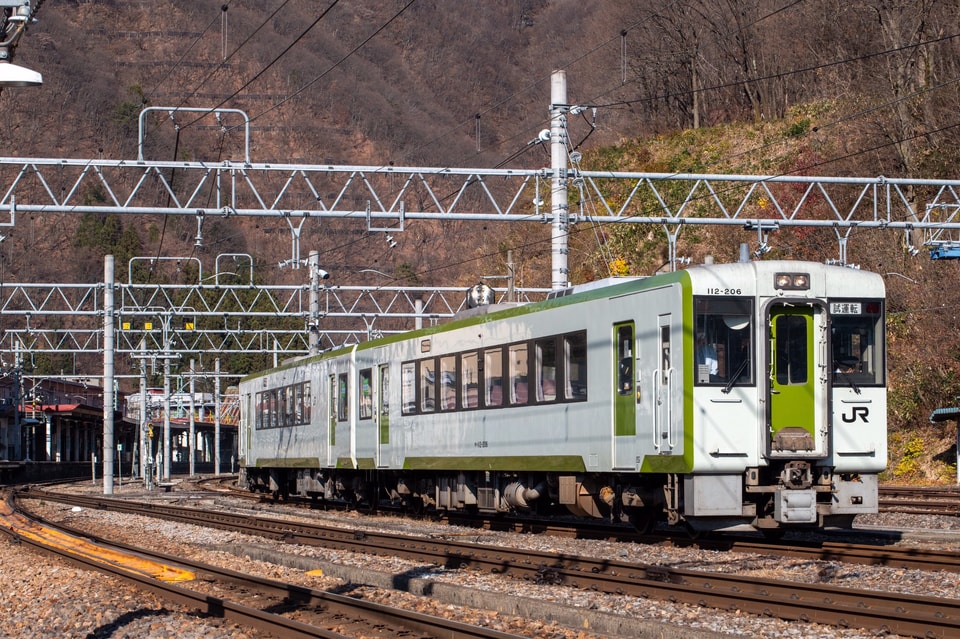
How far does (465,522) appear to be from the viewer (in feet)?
71.3

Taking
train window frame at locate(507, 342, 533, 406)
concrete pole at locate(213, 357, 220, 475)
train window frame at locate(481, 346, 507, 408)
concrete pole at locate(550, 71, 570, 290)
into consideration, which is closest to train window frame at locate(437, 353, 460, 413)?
train window frame at locate(481, 346, 507, 408)

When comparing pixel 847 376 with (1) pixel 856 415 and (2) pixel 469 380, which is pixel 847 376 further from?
(2) pixel 469 380

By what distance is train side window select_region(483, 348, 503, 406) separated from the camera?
62.0ft

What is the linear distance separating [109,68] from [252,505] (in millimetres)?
174246

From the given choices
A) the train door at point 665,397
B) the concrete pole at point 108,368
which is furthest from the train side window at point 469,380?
the concrete pole at point 108,368

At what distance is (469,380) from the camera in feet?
65.2

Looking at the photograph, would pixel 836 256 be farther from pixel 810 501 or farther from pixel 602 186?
pixel 810 501

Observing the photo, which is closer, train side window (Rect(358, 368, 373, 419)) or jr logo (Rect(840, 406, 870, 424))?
jr logo (Rect(840, 406, 870, 424))

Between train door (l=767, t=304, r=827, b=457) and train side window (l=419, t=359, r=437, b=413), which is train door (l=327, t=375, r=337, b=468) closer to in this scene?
train side window (l=419, t=359, r=437, b=413)

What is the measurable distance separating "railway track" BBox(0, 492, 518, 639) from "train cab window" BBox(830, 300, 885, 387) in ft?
22.7

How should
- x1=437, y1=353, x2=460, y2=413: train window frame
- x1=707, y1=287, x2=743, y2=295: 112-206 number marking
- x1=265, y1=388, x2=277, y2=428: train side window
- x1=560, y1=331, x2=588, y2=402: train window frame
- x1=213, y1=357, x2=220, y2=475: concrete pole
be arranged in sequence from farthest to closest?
x1=213, y1=357, x2=220, y2=475: concrete pole < x1=265, y1=388, x2=277, y2=428: train side window < x1=437, y1=353, x2=460, y2=413: train window frame < x1=560, y1=331, x2=588, y2=402: train window frame < x1=707, y1=287, x2=743, y2=295: 112-206 number marking

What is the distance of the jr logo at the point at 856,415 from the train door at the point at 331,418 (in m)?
12.8

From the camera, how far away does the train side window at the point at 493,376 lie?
1891 centimetres

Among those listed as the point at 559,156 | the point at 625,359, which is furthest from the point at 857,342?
the point at 559,156
